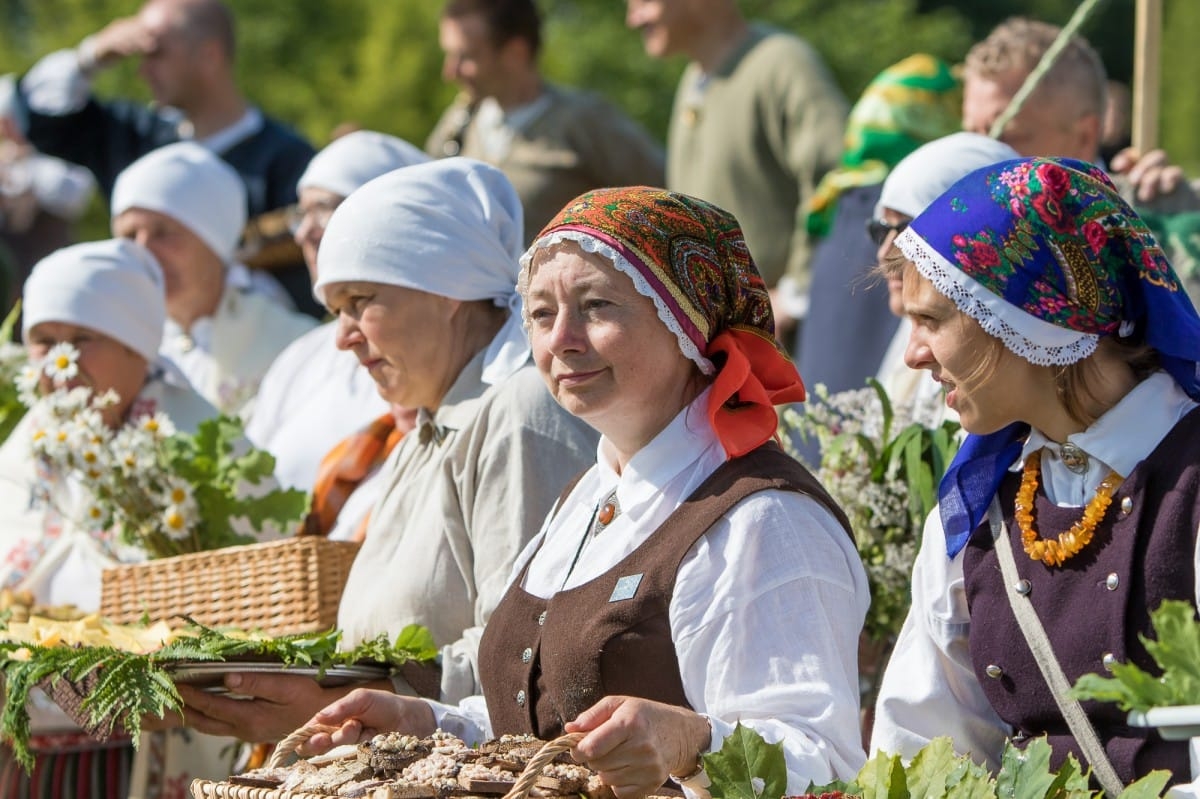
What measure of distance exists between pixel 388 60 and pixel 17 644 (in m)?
18.0

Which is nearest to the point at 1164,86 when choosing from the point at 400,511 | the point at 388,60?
the point at 388,60

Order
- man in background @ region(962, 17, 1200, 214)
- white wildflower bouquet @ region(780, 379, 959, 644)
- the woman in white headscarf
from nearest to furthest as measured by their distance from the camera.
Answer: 1. white wildflower bouquet @ region(780, 379, 959, 644)
2. the woman in white headscarf
3. man in background @ region(962, 17, 1200, 214)

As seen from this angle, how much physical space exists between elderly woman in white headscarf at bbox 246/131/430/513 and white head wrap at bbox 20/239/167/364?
0.56m

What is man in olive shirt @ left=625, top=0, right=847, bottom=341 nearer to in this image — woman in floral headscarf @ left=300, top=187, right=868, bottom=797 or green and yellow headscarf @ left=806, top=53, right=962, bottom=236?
green and yellow headscarf @ left=806, top=53, right=962, bottom=236

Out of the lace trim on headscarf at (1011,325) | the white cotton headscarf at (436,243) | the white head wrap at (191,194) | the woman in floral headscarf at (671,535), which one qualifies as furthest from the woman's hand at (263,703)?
the white head wrap at (191,194)

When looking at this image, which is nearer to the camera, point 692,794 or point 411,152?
point 692,794

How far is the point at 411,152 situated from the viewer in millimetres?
6738

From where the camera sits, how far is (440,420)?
15.7 feet

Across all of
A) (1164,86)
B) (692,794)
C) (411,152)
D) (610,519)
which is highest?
(1164,86)

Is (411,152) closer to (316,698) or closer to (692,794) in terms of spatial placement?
(316,698)

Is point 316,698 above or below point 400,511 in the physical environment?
below

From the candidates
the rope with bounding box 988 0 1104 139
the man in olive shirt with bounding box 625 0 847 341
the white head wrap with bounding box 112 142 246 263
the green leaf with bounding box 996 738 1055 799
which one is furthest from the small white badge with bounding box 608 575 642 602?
the white head wrap with bounding box 112 142 246 263

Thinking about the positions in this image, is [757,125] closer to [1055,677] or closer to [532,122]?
[532,122]

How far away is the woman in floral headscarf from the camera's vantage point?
342 centimetres
